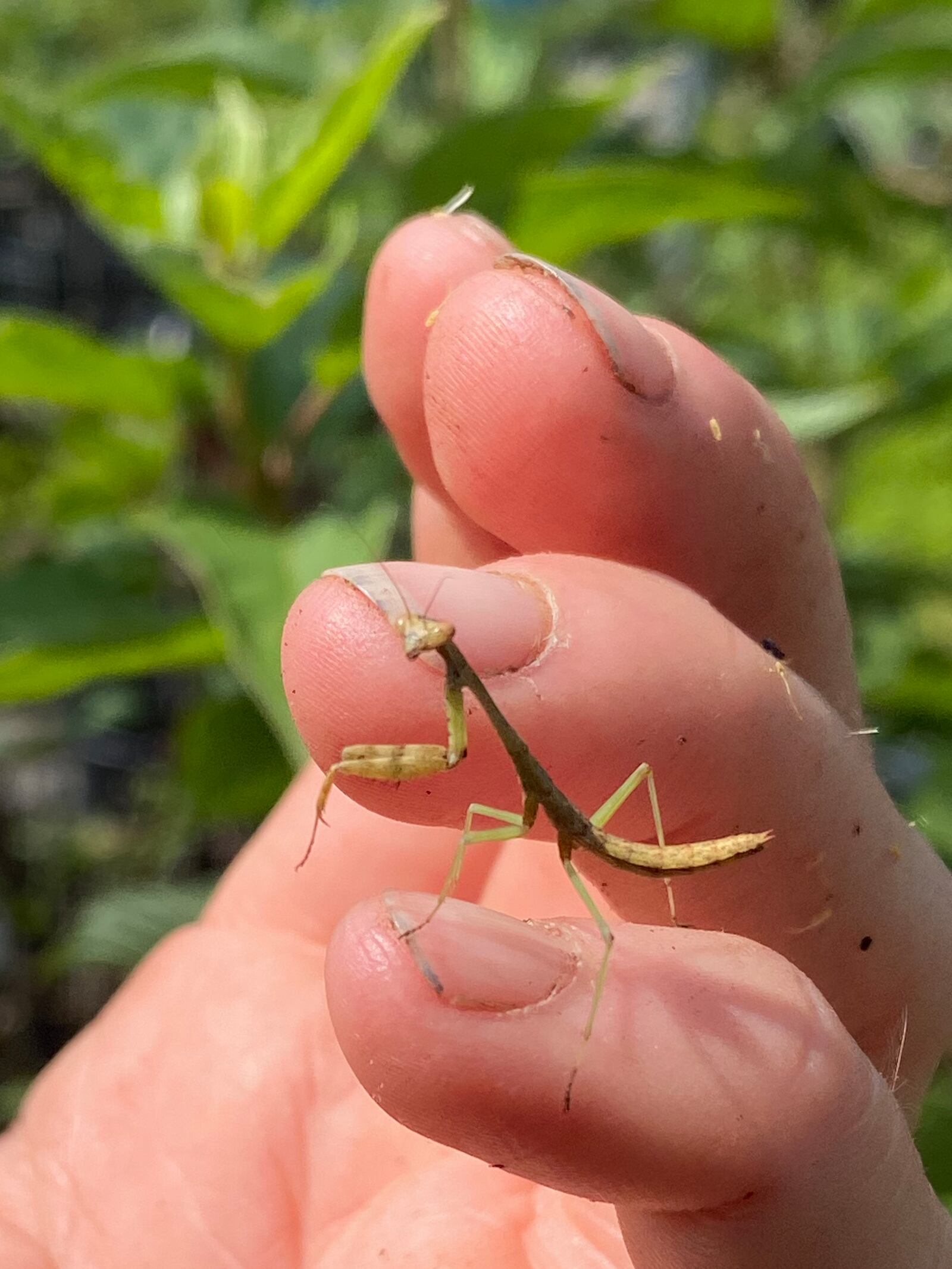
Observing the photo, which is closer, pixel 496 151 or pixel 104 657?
pixel 104 657

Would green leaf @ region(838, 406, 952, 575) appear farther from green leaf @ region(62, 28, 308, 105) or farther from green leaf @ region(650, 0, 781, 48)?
green leaf @ region(62, 28, 308, 105)

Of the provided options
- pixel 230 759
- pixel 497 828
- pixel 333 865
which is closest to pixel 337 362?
pixel 230 759

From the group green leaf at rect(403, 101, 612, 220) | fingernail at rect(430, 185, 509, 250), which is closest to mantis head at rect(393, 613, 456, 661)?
fingernail at rect(430, 185, 509, 250)

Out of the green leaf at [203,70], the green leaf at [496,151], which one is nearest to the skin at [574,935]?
the green leaf at [496,151]

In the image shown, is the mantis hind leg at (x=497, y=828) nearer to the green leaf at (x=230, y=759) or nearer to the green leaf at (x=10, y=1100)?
the green leaf at (x=230, y=759)

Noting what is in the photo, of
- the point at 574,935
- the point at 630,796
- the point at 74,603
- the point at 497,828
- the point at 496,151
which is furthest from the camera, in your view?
the point at 496,151

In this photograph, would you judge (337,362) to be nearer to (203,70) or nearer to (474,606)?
(203,70)
